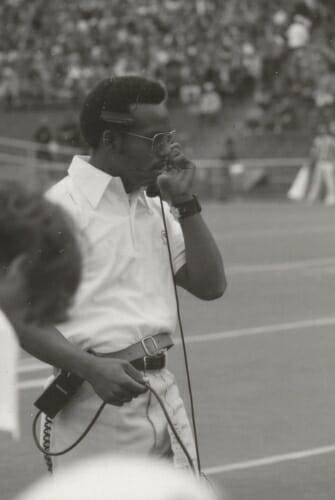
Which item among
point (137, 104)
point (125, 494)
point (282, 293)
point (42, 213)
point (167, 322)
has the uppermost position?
point (42, 213)

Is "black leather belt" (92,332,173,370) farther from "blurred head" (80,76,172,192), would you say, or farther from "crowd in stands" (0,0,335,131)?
"crowd in stands" (0,0,335,131)

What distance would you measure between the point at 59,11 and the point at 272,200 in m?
13.4

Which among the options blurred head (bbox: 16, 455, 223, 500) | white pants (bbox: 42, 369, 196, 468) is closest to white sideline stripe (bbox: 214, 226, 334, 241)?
white pants (bbox: 42, 369, 196, 468)

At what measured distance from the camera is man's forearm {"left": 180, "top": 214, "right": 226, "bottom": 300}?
4098mm

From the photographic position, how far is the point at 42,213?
6.55ft

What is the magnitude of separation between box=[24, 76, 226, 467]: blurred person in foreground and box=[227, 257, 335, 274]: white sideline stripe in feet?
42.3

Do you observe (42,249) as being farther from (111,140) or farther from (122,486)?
(111,140)

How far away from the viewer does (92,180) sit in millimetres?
4129

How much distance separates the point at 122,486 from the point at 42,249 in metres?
0.48

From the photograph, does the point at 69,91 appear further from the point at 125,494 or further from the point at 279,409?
the point at 125,494

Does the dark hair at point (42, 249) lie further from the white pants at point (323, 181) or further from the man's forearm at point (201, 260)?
the white pants at point (323, 181)

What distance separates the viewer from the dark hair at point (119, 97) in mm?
4031

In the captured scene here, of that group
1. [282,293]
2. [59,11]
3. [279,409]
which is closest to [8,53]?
[59,11]

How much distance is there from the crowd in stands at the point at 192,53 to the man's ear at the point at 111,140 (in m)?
31.1
